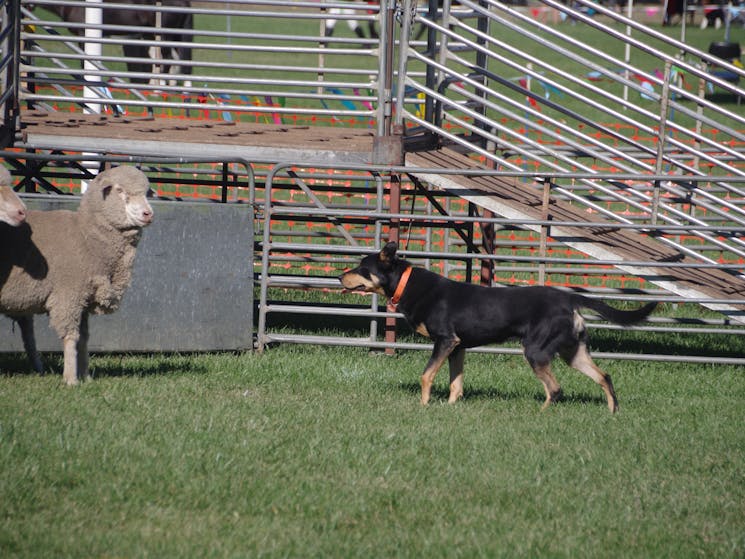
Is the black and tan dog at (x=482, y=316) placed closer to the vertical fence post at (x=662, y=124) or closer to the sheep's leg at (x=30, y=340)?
the vertical fence post at (x=662, y=124)

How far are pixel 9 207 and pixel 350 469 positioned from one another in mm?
2946

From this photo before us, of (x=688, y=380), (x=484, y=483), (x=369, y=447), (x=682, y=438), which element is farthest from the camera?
(x=688, y=380)

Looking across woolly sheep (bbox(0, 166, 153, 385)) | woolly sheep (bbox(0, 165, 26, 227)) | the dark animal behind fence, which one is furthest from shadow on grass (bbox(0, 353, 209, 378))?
the dark animal behind fence

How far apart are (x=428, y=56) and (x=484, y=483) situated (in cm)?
562

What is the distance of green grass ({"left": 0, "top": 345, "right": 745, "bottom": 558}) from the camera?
483cm

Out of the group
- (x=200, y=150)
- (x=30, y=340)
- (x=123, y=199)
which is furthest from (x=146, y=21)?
(x=123, y=199)

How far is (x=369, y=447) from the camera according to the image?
20.6 ft

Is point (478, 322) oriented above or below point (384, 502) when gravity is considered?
above

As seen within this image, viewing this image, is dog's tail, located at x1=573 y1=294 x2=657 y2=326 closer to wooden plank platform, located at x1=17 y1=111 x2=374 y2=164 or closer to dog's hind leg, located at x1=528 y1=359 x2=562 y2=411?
dog's hind leg, located at x1=528 y1=359 x2=562 y2=411

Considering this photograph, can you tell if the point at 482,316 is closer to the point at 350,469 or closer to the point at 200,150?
the point at 350,469

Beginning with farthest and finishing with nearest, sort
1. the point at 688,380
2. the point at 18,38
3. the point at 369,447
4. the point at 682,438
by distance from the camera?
the point at 18,38
the point at 688,380
the point at 682,438
the point at 369,447

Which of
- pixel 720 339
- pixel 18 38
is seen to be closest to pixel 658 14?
pixel 720 339

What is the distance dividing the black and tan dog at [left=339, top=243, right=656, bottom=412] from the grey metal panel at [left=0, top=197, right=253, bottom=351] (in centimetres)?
186

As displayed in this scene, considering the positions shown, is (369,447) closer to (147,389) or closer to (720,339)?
(147,389)
